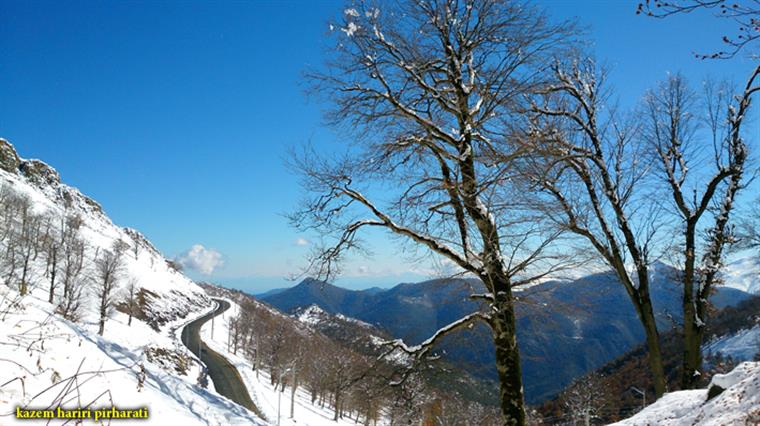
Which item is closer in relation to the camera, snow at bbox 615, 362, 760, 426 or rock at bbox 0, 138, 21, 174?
snow at bbox 615, 362, 760, 426

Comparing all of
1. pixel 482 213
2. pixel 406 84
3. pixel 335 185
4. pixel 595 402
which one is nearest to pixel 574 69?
pixel 406 84

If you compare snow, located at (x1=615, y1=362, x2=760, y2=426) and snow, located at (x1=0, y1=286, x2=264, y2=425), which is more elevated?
snow, located at (x1=0, y1=286, x2=264, y2=425)

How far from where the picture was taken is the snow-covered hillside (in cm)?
368

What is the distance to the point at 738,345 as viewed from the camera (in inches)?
3885

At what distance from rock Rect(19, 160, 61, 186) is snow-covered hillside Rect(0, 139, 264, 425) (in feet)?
1.24

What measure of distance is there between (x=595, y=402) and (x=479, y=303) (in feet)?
Answer: 202

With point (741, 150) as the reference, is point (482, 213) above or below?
below

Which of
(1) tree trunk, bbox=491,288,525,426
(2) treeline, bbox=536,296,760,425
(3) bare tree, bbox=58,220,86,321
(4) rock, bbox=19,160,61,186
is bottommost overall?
(2) treeline, bbox=536,296,760,425

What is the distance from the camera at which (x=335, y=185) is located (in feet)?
18.7

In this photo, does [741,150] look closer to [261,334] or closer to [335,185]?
[335,185]

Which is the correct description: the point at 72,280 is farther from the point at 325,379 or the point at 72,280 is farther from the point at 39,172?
the point at 39,172

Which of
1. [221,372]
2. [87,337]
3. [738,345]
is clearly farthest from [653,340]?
[738,345]

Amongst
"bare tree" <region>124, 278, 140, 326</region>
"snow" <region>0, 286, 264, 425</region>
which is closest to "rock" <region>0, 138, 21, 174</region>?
"bare tree" <region>124, 278, 140, 326</region>

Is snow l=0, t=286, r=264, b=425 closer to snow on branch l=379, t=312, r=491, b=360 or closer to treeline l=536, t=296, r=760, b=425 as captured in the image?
snow on branch l=379, t=312, r=491, b=360
